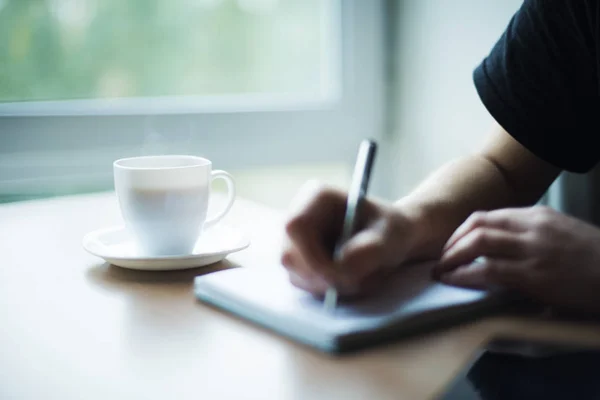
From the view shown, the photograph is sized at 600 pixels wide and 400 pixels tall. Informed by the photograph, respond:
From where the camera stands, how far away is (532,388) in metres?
0.66

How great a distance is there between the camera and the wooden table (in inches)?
17.1

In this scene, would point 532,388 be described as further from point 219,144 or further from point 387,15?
point 387,15

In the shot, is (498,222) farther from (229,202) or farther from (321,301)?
(229,202)

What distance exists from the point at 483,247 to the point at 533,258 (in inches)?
1.6

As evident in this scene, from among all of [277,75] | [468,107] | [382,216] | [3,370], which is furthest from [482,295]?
[277,75]

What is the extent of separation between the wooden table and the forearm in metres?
0.15

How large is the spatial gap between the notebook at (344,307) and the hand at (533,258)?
0.06 feet

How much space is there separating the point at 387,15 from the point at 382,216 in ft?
3.65

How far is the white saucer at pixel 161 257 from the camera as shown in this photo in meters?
0.69

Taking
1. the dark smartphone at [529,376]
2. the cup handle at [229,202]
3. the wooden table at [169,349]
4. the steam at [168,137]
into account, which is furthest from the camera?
the steam at [168,137]

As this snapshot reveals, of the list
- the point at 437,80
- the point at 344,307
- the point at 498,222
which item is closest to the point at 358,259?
the point at 344,307

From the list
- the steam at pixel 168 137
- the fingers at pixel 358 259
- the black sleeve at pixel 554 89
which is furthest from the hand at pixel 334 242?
the steam at pixel 168 137

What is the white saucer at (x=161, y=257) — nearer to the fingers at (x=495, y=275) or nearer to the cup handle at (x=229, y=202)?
the cup handle at (x=229, y=202)

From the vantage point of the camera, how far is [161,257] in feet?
2.23
